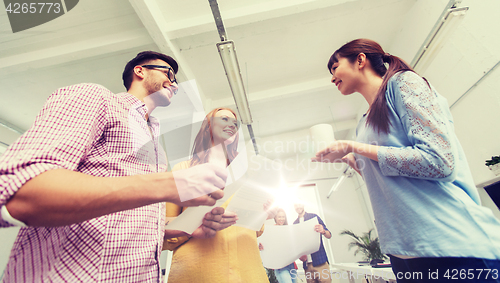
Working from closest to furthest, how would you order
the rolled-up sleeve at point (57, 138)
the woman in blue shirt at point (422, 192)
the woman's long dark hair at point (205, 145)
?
the rolled-up sleeve at point (57, 138) → the woman in blue shirt at point (422, 192) → the woman's long dark hair at point (205, 145)

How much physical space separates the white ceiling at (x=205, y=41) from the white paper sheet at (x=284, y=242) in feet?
9.01

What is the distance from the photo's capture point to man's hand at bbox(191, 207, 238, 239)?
0.84 meters

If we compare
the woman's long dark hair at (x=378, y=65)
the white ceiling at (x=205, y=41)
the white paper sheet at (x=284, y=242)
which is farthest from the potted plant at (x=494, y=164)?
the woman's long dark hair at (x=378, y=65)

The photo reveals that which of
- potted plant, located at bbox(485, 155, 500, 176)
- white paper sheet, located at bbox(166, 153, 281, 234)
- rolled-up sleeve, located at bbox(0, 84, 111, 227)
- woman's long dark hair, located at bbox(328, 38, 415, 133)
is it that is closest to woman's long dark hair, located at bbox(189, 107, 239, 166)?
white paper sheet, located at bbox(166, 153, 281, 234)

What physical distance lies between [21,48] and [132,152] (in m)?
4.17

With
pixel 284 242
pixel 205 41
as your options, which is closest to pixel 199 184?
pixel 284 242

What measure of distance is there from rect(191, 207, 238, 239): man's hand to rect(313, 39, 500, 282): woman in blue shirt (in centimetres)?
55

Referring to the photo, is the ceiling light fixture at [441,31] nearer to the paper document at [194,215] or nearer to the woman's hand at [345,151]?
the woman's hand at [345,151]

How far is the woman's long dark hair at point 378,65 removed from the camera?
86 centimetres

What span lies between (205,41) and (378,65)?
306 centimetres

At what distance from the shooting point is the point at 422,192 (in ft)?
2.35

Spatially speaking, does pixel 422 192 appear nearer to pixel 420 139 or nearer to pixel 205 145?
pixel 420 139

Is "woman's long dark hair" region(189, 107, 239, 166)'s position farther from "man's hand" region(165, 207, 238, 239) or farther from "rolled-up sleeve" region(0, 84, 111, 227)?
"rolled-up sleeve" region(0, 84, 111, 227)

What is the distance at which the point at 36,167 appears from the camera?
0.37m
